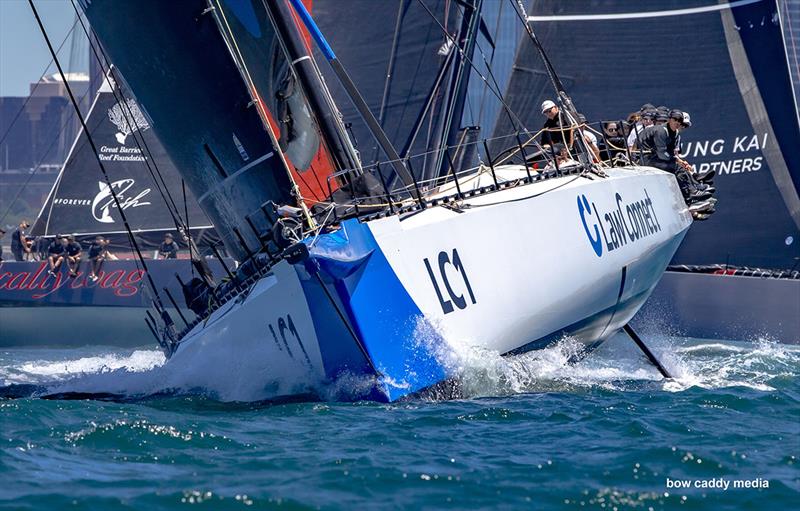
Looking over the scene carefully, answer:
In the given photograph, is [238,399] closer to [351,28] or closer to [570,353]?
[570,353]

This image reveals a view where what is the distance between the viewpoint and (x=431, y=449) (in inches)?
212

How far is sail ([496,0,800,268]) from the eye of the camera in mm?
15336

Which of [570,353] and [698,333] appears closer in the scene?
[570,353]

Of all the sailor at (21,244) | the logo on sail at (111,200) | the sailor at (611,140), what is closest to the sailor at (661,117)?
the sailor at (611,140)

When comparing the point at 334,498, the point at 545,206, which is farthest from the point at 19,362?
the point at 334,498

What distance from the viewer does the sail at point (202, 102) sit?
8.09 m

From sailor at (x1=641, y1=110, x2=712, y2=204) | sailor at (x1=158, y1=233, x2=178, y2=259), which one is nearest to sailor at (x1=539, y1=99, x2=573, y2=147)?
sailor at (x1=641, y1=110, x2=712, y2=204)

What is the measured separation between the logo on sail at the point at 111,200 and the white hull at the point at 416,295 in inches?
484

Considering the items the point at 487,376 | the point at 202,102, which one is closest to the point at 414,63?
the point at 202,102

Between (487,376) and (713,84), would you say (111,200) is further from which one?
(487,376)

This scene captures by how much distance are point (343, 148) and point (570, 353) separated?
2.10m

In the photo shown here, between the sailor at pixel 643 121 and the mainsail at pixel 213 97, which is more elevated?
the mainsail at pixel 213 97

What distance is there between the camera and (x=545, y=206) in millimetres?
7527

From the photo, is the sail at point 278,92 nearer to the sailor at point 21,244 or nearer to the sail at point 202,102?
the sail at point 202,102
